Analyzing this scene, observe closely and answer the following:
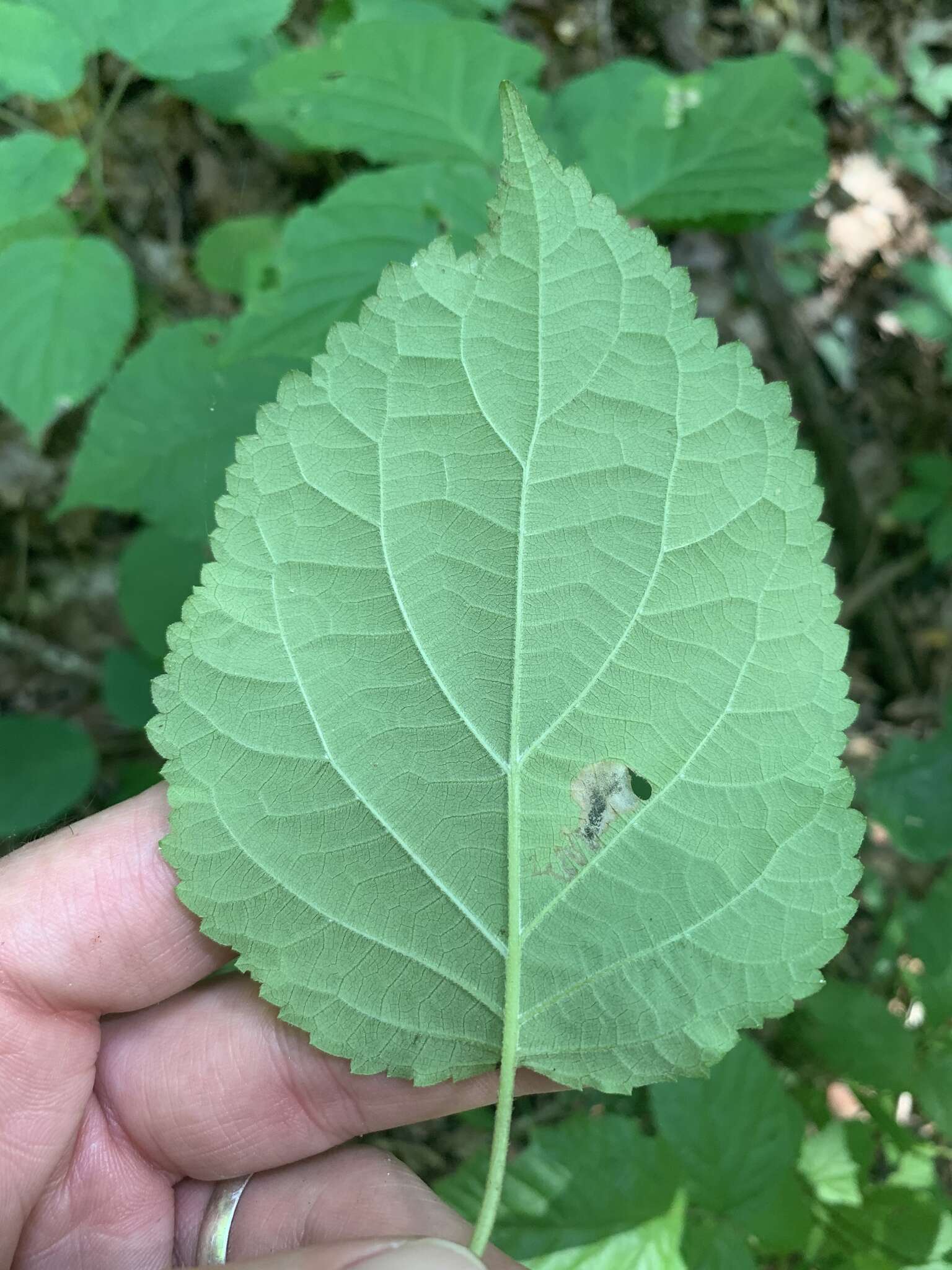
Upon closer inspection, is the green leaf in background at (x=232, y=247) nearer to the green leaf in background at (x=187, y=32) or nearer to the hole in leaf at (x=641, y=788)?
the green leaf in background at (x=187, y=32)

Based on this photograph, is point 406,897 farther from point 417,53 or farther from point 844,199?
point 844,199

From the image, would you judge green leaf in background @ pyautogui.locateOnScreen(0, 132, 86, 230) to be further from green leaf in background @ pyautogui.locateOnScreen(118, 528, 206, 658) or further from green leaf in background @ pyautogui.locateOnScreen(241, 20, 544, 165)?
green leaf in background @ pyautogui.locateOnScreen(118, 528, 206, 658)

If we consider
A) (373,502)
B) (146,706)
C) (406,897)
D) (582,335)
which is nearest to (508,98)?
(582,335)

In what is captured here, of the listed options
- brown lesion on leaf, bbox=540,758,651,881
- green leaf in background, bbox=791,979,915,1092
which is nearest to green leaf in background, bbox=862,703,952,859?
green leaf in background, bbox=791,979,915,1092

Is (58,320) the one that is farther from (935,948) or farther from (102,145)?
(935,948)

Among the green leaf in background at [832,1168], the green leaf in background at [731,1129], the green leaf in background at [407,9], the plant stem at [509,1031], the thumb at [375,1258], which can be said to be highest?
the green leaf in background at [407,9]

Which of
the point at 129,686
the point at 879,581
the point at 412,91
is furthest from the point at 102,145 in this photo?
the point at 879,581

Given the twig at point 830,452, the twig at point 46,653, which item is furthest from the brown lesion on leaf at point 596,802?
the twig at point 830,452
